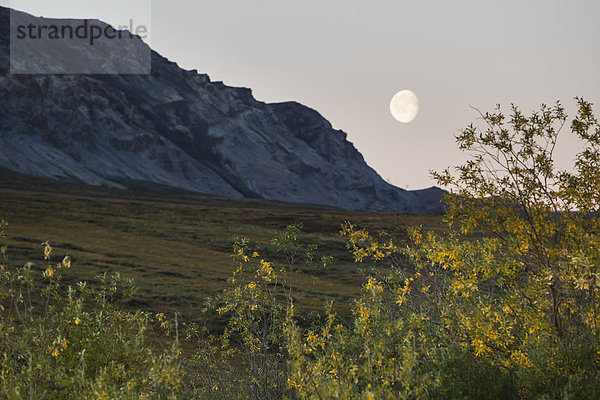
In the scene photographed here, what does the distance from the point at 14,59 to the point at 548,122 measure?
633 feet

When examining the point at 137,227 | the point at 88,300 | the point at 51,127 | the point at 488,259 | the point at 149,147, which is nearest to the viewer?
the point at 488,259

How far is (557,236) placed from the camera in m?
7.81

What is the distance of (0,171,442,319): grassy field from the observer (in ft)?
99.2

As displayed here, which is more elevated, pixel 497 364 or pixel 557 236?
pixel 557 236

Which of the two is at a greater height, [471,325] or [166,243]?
[471,325]

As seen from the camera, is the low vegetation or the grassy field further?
the grassy field

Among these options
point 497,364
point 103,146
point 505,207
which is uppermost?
point 103,146

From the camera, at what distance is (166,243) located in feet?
169

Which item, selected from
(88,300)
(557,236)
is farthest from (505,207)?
(88,300)

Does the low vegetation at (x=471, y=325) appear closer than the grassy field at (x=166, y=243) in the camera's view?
Yes

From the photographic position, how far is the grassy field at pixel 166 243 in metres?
30.2

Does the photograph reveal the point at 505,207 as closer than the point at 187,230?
Yes

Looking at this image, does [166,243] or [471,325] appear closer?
[471,325]

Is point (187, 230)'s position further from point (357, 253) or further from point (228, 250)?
point (357, 253)
